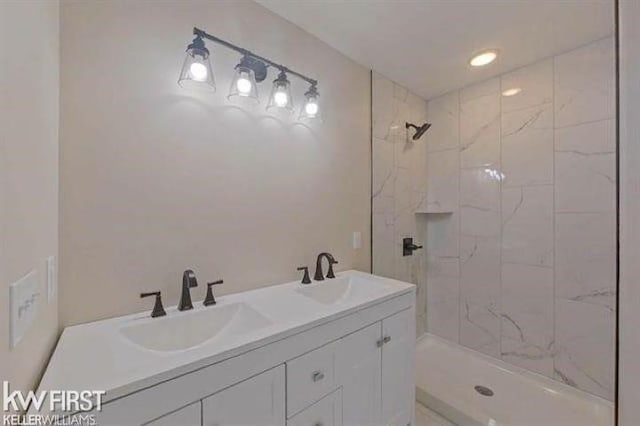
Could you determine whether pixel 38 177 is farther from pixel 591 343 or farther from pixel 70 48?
pixel 591 343

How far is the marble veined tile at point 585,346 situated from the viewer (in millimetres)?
1690

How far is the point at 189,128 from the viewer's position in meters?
1.19

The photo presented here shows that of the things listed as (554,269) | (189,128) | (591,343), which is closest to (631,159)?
(189,128)

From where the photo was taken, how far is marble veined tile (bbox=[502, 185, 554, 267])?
192 cm

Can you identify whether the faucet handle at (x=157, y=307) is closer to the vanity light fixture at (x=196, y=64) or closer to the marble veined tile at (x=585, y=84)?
the vanity light fixture at (x=196, y=64)

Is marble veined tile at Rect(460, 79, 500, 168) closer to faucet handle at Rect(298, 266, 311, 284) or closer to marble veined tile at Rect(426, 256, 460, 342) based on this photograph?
marble veined tile at Rect(426, 256, 460, 342)

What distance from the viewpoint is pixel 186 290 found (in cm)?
111

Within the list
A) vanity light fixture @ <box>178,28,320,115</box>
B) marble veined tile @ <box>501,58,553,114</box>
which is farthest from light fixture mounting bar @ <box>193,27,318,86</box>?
marble veined tile @ <box>501,58,553,114</box>

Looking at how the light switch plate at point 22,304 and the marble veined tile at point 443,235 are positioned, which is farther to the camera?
the marble veined tile at point 443,235

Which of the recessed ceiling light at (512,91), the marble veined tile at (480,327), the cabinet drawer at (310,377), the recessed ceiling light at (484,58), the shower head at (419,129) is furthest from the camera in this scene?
the shower head at (419,129)

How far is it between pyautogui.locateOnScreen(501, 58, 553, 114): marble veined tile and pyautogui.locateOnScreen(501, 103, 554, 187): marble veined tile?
5 centimetres

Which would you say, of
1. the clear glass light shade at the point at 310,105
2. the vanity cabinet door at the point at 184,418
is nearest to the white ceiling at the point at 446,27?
the clear glass light shade at the point at 310,105

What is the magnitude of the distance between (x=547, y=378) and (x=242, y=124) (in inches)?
105

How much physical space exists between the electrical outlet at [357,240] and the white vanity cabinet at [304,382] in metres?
0.58
